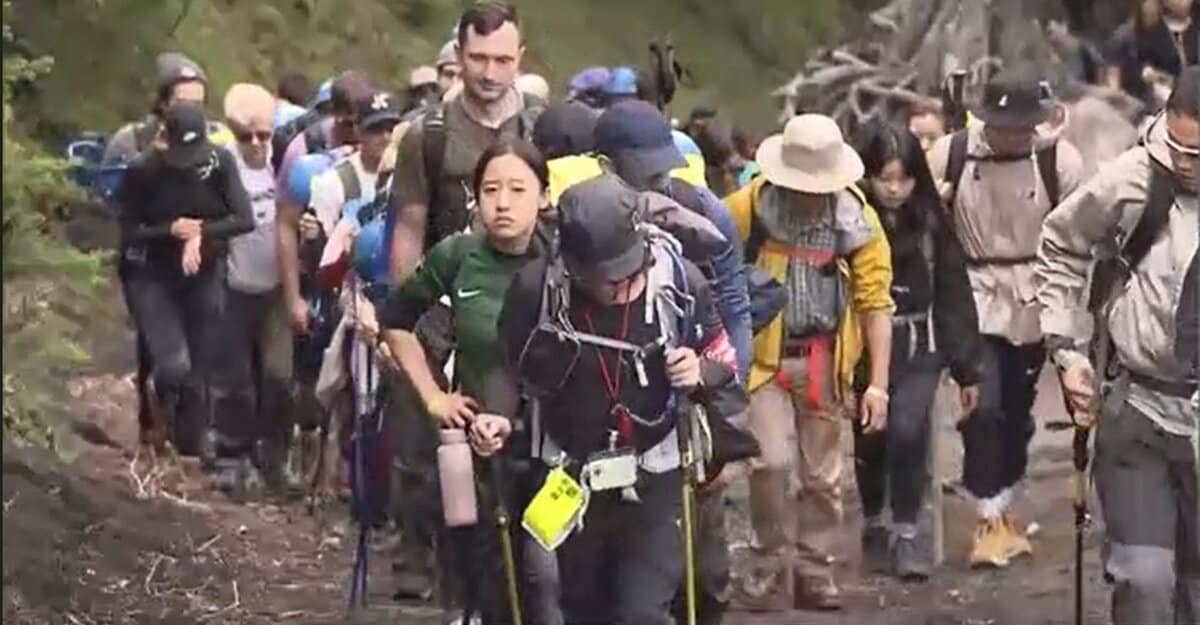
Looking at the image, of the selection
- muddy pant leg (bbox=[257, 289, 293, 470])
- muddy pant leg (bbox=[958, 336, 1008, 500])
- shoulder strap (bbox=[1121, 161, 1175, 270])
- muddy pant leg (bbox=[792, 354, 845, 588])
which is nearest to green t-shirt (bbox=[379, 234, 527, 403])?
shoulder strap (bbox=[1121, 161, 1175, 270])

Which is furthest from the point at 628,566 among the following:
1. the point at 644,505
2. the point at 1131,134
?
the point at 1131,134

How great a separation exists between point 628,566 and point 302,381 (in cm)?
391

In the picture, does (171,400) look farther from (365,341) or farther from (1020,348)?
(1020,348)

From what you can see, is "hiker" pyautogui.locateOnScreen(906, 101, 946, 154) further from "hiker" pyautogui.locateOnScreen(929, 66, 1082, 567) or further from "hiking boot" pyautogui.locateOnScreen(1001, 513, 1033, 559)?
"hiking boot" pyautogui.locateOnScreen(1001, 513, 1033, 559)

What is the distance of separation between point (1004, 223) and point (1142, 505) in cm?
276

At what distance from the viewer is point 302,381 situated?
32.7ft

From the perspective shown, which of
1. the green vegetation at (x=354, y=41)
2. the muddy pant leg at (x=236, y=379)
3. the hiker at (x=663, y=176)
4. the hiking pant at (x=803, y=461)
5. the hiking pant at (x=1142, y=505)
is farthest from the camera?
Result: the muddy pant leg at (x=236, y=379)

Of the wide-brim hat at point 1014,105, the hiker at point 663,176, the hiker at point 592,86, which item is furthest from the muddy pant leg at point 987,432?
the hiker at point 663,176

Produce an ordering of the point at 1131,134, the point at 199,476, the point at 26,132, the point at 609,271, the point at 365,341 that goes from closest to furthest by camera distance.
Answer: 1. the point at 609,271
2. the point at 26,132
3. the point at 365,341
4. the point at 199,476
5. the point at 1131,134

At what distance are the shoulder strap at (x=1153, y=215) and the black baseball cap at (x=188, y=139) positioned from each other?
3824mm

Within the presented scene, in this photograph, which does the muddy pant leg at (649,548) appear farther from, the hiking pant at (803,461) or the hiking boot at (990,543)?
the hiking boot at (990,543)

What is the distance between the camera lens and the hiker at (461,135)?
7.03m

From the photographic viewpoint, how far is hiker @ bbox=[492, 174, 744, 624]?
600cm

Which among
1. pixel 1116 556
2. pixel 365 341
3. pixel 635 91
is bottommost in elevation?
pixel 1116 556
